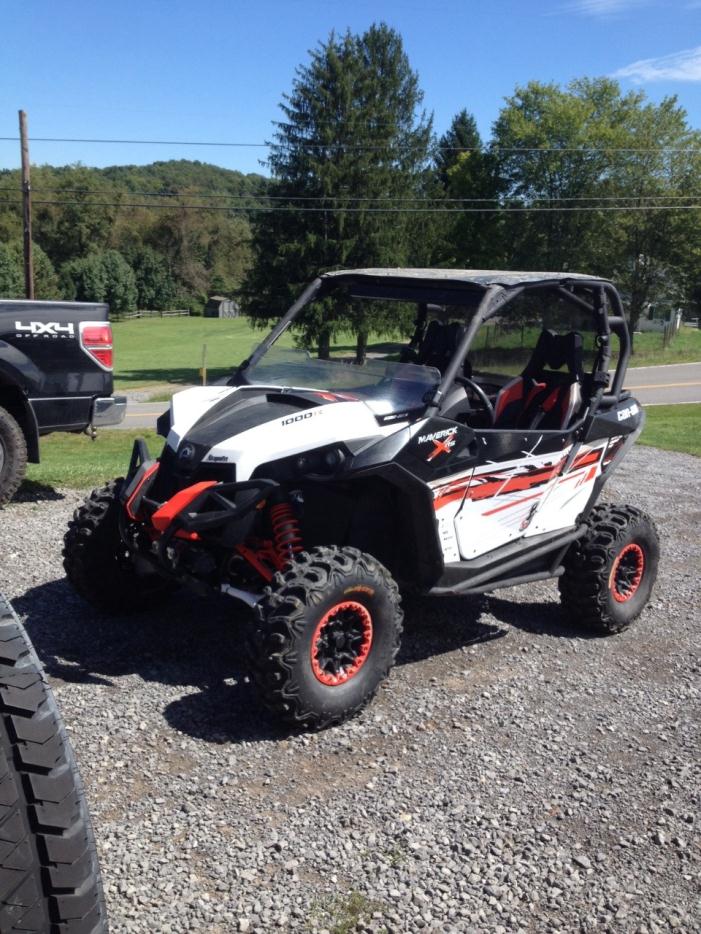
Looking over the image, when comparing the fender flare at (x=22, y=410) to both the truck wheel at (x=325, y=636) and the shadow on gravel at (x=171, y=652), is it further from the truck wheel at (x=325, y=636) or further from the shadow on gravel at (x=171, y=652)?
the truck wheel at (x=325, y=636)

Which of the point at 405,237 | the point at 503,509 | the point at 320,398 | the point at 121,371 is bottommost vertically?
the point at 121,371

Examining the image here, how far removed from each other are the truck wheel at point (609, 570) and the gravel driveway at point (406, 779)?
0.17 m

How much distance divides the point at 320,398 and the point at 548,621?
2315 mm

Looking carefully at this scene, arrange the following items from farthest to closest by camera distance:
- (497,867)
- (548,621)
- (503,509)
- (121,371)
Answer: (121,371), (548,621), (503,509), (497,867)

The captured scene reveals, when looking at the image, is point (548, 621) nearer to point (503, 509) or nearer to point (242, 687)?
point (503, 509)

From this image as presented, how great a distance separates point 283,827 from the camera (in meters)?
3.66

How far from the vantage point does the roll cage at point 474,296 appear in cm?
512

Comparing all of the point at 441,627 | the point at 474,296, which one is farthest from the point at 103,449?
the point at 474,296

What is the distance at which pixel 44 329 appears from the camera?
27.3 ft

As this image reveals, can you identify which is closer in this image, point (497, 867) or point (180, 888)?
point (180, 888)

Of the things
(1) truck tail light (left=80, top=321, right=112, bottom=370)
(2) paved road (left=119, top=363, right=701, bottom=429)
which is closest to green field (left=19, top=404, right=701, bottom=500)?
(1) truck tail light (left=80, top=321, right=112, bottom=370)

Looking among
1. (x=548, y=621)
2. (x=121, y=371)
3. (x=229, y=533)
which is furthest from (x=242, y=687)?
(x=121, y=371)

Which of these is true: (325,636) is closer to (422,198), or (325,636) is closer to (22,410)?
(22,410)

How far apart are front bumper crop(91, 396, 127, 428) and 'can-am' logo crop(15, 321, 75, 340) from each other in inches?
26.2
